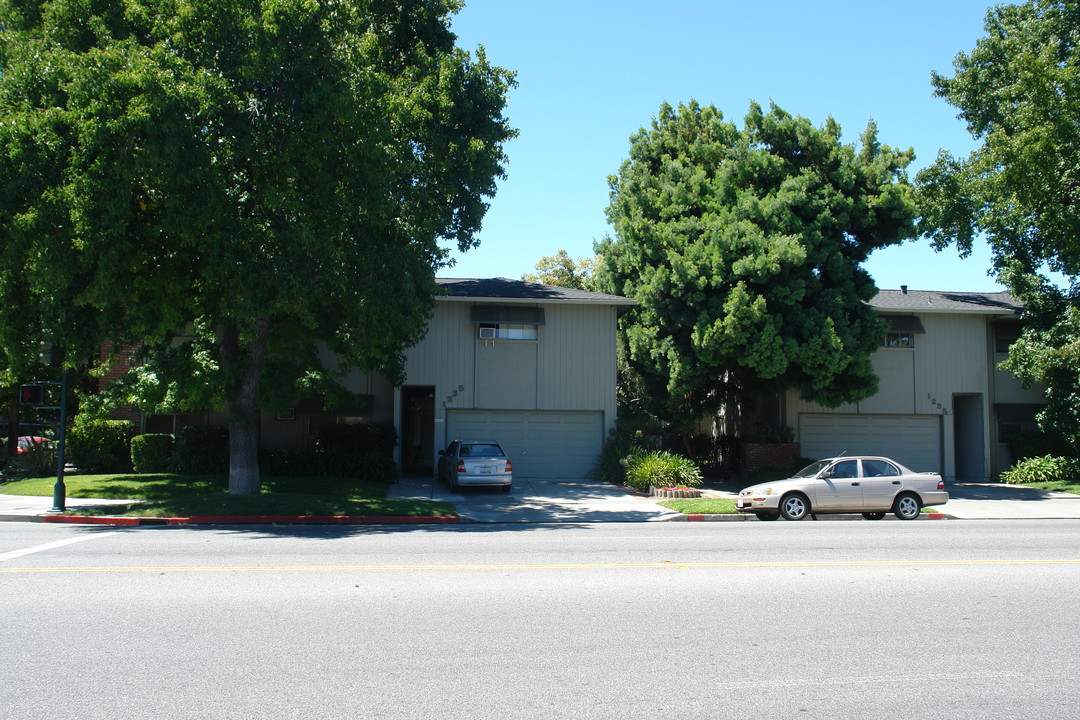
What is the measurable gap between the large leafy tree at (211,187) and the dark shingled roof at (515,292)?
20.6 feet

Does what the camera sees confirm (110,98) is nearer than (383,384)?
Yes

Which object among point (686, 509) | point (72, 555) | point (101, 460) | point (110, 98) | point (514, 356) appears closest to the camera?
point (72, 555)

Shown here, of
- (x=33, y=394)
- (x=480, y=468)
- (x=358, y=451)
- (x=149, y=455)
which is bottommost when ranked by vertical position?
(x=480, y=468)

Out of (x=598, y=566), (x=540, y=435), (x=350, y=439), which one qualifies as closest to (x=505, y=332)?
(x=540, y=435)

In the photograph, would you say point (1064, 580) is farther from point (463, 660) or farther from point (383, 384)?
point (383, 384)

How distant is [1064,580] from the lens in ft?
→ 30.5

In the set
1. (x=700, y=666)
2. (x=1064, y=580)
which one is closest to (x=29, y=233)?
(x=700, y=666)

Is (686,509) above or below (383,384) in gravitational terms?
below

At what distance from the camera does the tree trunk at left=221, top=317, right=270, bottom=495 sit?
702 inches

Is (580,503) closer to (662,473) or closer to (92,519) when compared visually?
(662,473)

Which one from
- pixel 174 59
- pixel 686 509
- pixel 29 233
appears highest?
pixel 174 59

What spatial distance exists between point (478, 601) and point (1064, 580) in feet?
22.5

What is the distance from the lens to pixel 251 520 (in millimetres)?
15570

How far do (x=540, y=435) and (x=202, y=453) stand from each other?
10059mm
